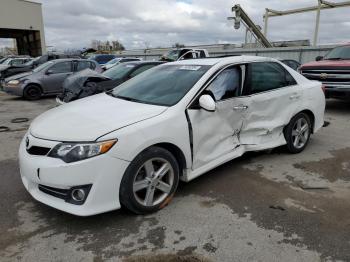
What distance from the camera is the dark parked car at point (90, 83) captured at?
24.9 ft

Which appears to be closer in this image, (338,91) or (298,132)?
(298,132)

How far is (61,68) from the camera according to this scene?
1239 cm

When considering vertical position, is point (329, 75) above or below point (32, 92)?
above

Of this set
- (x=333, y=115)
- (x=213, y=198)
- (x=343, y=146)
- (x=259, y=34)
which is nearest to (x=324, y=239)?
(x=213, y=198)

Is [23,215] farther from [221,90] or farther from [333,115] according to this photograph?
[333,115]

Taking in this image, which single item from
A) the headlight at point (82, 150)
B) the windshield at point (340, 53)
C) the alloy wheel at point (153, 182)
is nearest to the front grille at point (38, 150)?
the headlight at point (82, 150)

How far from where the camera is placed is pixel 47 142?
10.0 feet

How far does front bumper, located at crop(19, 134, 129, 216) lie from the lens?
285 centimetres

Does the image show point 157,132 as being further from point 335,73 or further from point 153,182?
point 335,73

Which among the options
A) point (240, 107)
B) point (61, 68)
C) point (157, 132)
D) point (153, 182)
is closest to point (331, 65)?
point (240, 107)

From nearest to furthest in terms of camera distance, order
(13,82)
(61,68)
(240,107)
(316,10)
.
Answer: (240,107) → (13,82) → (61,68) → (316,10)

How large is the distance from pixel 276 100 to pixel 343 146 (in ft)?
6.33

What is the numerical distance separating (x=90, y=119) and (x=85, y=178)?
0.71m

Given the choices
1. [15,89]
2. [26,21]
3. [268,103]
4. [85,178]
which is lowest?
[15,89]
